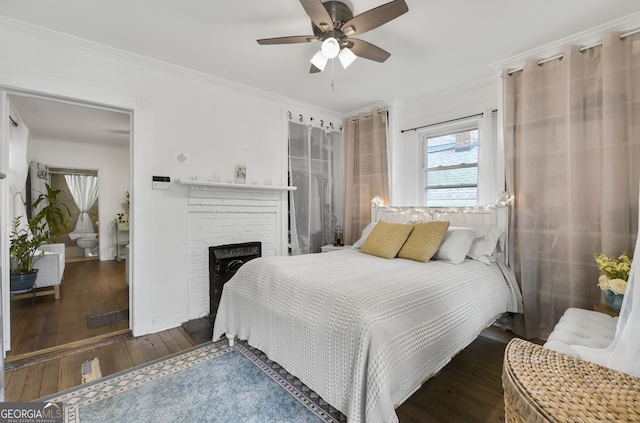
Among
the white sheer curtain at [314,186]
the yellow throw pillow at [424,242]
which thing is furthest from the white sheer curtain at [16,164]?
the yellow throw pillow at [424,242]

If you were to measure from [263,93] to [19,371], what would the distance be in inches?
129

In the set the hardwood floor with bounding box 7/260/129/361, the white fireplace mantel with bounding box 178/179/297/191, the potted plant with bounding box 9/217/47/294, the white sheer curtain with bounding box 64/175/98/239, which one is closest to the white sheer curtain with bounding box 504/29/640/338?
the white fireplace mantel with bounding box 178/179/297/191

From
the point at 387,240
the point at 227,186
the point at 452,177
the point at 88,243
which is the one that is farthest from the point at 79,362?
the point at 88,243

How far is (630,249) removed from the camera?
2.07m

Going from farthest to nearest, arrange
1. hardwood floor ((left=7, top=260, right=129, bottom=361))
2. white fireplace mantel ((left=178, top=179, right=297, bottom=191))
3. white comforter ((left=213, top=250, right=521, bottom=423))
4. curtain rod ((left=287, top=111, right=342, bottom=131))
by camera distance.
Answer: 1. curtain rod ((left=287, top=111, right=342, bottom=131))
2. white fireplace mantel ((left=178, top=179, right=297, bottom=191))
3. hardwood floor ((left=7, top=260, right=129, bottom=361))
4. white comforter ((left=213, top=250, right=521, bottom=423))

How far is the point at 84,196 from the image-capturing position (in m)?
6.30

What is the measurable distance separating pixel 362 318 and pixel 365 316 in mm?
19

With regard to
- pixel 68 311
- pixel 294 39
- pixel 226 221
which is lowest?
pixel 68 311

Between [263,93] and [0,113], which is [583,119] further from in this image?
[0,113]

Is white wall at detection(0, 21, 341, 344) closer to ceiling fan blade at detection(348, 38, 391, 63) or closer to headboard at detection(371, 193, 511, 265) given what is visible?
ceiling fan blade at detection(348, 38, 391, 63)

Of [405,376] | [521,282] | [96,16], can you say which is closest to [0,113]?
[96,16]

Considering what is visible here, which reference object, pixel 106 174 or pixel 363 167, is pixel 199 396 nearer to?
pixel 363 167

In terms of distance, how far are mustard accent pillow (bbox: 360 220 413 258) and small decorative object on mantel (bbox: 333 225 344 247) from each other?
1.10 meters

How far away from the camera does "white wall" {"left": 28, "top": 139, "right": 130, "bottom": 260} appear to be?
19.0 feet
